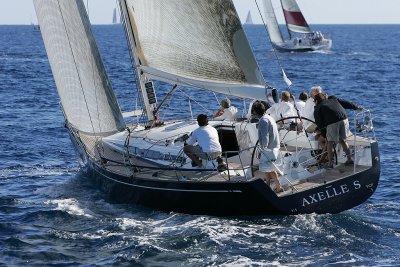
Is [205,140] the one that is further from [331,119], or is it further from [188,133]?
[331,119]

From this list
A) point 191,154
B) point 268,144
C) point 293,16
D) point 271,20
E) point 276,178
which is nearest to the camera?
point 268,144

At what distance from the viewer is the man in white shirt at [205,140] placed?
1742cm

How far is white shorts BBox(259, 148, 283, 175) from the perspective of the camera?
16.8 m

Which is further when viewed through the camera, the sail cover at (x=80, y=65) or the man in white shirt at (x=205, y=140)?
the sail cover at (x=80, y=65)

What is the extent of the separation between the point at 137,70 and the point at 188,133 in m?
2.01

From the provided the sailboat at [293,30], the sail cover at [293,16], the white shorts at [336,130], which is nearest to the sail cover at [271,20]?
the sailboat at [293,30]

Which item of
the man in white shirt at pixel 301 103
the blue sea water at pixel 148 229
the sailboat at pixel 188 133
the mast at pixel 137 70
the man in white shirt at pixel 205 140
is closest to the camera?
the blue sea water at pixel 148 229

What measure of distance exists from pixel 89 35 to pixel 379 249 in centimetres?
915

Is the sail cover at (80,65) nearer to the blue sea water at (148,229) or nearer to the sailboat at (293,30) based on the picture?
the blue sea water at (148,229)

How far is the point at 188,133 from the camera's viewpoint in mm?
18906

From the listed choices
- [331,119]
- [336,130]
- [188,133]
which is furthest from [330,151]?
[188,133]

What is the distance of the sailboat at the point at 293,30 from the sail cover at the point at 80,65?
56.8 m

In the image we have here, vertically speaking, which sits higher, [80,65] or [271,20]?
[80,65]

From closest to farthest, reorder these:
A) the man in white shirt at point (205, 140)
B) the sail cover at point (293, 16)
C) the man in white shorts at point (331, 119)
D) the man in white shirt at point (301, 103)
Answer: the man in white shirt at point (205, 140) → the man in white shorts at point (331, 119) → the man in white shirt at point (301, 103) → the sail cover at point (293, 16)
